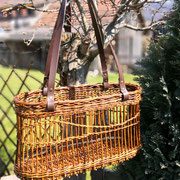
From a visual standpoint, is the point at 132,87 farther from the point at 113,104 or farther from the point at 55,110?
the point at 55,110

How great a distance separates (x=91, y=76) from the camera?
7.57 metres

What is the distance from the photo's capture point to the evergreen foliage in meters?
1.22

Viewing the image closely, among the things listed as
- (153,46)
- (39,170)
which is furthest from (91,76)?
(39,170)

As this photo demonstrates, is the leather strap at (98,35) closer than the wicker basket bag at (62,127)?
No

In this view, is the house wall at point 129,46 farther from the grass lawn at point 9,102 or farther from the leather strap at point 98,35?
the leather strap at point 98,35

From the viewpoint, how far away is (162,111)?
4.21 ft

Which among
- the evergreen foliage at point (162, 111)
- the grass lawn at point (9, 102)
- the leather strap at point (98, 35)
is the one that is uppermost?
the leather strap at point (98, 35)

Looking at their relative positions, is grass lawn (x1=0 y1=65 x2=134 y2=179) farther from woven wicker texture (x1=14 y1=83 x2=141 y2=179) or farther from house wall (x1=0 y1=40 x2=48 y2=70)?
woven wicker texture (x1=14 y1=83 x2=141 y2=179)

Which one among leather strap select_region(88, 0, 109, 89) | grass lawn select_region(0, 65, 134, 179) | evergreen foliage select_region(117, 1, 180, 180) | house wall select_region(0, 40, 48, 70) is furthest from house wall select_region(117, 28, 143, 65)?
leather strap select_region(88, 0, 109, 89)

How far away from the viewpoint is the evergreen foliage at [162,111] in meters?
1.22

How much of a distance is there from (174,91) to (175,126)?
20cm

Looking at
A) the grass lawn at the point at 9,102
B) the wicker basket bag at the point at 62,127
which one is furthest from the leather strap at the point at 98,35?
the grass lawn at the point at 9,102

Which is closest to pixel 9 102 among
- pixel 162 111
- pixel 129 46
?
pixel 162 111

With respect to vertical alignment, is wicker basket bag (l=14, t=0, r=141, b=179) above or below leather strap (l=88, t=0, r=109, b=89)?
below
